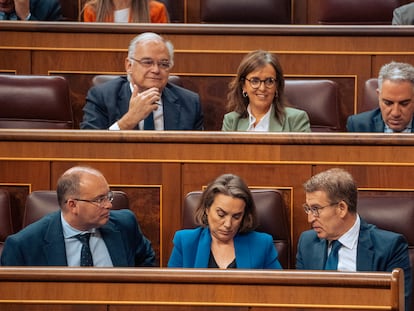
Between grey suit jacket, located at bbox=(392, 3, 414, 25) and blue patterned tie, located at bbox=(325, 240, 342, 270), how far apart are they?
0.89 m

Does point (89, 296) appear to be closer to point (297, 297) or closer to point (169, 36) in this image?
point (297, 297)

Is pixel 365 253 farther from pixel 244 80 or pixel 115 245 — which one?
pixel 244 80

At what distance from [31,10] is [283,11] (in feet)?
2.00

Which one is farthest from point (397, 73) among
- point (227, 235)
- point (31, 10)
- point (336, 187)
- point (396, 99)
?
point (31, 10)

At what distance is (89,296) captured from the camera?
4.34 ft

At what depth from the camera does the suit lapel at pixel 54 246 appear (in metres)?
1.66

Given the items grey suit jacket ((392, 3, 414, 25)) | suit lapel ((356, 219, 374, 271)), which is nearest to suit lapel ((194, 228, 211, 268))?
suit lapel ((356, 219, 374, 271))

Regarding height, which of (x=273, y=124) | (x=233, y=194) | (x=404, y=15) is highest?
(x=404, y=15)

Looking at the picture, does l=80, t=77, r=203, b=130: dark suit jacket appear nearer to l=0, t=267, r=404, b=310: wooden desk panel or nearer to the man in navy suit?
the man in navy suit

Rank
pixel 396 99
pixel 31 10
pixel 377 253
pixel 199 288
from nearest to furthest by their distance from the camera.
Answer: pixel 199 288
pixel 377 253
pixel 396 99
pixel 31 10

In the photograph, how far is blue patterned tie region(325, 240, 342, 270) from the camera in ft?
5.46

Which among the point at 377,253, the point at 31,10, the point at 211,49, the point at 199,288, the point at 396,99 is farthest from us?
the point at 31,10

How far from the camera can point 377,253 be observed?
1.65 m

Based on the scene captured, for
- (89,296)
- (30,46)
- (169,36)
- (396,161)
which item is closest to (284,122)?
(396,161)
